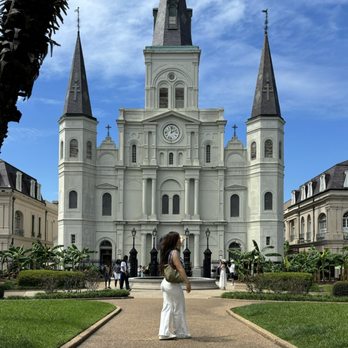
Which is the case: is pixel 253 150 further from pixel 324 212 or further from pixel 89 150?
pixel 89 150

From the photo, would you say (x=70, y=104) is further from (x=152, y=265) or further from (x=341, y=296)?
(x=341, y=296)

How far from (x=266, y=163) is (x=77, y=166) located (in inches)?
709

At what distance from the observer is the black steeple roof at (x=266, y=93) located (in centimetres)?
6644

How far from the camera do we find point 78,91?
67.5 m

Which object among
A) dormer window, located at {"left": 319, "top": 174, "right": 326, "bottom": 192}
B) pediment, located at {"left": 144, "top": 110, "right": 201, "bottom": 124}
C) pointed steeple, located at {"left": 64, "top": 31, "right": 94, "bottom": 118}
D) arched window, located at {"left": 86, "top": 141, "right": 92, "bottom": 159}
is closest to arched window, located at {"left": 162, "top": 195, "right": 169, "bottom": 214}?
pediment, located at {"left": 144, "top": 110, "right": 201, "bottom": 124}

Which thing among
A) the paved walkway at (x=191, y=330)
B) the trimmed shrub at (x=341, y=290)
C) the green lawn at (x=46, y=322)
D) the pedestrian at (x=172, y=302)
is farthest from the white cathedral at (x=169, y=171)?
the pedestrian at (x=172, y=302)

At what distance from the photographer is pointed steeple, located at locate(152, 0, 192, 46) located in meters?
71.2

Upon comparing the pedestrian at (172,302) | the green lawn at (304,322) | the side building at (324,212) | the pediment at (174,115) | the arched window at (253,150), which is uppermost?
the pediment at (174,115)

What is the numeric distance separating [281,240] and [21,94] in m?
55.6

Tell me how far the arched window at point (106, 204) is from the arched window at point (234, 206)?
472 inches

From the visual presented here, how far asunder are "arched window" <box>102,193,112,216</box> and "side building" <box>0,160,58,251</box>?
8.89 m

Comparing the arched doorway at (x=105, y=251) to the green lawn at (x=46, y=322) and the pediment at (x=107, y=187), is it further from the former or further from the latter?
the green lawn at (x=46, y=322)

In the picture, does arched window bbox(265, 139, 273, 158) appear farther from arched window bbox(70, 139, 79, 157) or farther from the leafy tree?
the leafy tree

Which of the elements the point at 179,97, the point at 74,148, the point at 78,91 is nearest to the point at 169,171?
the point at 179,97
